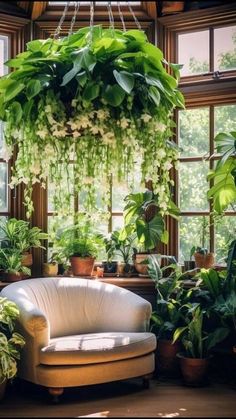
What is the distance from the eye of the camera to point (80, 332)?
4.58 metres

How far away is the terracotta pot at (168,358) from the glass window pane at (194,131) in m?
1.54

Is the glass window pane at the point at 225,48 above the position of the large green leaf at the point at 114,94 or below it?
above

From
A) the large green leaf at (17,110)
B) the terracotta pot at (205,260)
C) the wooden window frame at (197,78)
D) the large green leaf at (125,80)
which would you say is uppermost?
the wooden window frame at (197,78)

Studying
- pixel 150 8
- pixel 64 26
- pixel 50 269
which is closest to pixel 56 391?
pixel 50 269

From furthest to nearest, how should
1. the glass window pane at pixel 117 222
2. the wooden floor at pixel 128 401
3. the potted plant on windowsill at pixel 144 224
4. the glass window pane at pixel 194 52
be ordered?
1. the glass window pane at pixel 117 222
2. the glass window pane at pixel 194 52
3. the potted plant on windowsill at pixel 144 224
4. the wooden floor at pixel 128 401

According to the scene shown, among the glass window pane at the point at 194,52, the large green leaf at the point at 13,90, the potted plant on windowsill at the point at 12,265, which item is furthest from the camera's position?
the glass window pane at the point at 194,52

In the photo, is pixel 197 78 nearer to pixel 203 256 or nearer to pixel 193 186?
pixel 193 186

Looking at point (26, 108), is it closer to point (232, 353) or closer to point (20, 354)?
point (20, 354)

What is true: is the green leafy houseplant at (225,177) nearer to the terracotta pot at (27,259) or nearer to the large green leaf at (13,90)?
the terracotta pot at (27,259)

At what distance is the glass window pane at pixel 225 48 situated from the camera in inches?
191

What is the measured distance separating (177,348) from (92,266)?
0.95 m

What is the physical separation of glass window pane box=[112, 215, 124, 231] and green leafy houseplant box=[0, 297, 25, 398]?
1339 mm

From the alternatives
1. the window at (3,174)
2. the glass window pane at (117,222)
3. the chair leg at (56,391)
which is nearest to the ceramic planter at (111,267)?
the glass window pane at (117,222)

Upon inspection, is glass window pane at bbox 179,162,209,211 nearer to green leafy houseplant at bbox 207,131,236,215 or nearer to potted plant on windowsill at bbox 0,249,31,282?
green leafy houseplant at bbox 207,131,236,215
